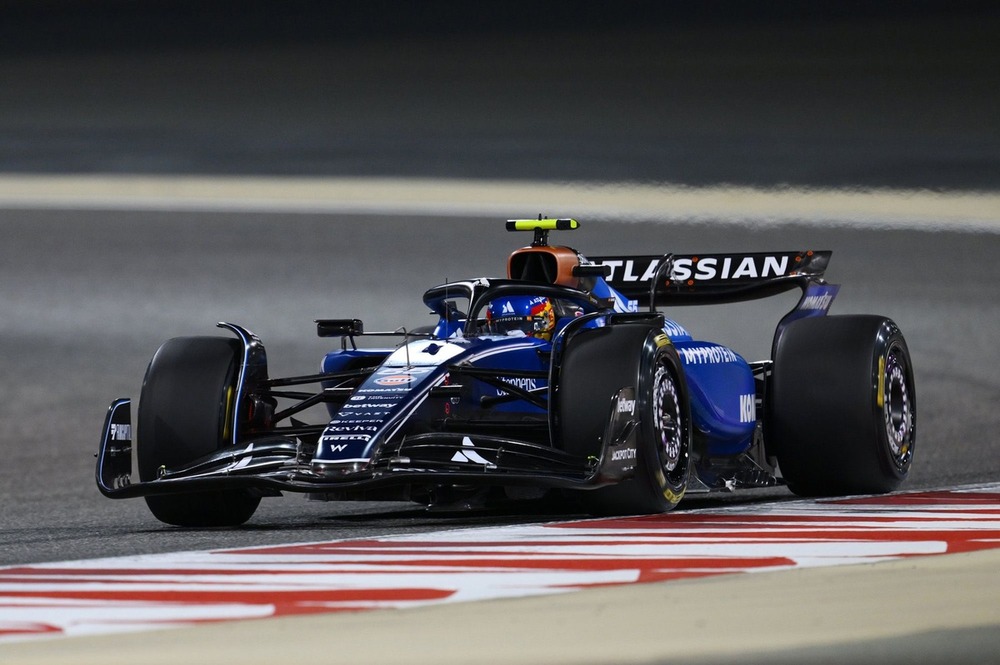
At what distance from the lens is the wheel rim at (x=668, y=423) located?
7.82 meters

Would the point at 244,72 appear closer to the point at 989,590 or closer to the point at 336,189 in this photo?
the point at 336,189

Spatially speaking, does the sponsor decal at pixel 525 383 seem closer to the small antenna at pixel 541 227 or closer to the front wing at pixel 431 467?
the front wing at pixel 431 467

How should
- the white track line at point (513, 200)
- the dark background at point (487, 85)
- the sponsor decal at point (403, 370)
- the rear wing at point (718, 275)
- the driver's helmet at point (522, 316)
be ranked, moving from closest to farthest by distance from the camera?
the sponsor decal at point (403, 370) → the driver's helmet at point (522, 316) → the rear wing at point (718, 275) → the white track line at point (513, 200) → the dark background at point (487, 85)

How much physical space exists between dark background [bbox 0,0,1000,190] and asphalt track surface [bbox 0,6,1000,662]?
0.09 ft

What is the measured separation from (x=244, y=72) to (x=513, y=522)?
34.3 ft

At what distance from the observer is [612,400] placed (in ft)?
24.3

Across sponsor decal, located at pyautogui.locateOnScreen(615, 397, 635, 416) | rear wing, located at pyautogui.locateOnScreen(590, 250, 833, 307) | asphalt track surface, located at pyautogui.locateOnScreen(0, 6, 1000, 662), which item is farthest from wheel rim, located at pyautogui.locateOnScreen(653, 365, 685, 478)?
asphalt track surface, located at pyautogui.locateOnScreen(0, 6, 1000, 662)

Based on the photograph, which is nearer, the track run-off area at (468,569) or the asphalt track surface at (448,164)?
the track run-off area at (468,569)

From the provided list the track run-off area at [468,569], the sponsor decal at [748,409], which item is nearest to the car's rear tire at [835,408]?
the sponsor decal at [748,409]

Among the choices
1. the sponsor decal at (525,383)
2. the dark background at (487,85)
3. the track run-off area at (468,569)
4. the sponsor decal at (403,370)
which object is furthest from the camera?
the dark background at (487,85)

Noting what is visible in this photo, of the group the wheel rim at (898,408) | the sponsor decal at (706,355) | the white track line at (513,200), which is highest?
the white track line at (513,200)

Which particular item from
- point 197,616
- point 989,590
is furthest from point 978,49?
point 197,616

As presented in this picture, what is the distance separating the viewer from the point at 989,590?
4801mm

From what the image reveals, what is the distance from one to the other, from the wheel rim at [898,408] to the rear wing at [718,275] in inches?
32.4
